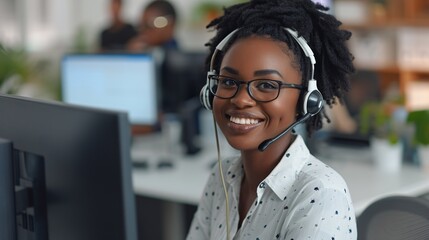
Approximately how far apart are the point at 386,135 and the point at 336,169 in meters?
0.22

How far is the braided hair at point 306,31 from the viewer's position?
1.17 metres

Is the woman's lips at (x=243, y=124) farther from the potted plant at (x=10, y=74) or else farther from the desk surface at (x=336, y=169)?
the potted plant at (x=10, y=74)

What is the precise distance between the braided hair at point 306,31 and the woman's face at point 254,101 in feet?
0.06

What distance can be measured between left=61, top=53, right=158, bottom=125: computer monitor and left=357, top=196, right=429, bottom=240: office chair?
5.53ft

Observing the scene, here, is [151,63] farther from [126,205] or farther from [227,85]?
[126,205]

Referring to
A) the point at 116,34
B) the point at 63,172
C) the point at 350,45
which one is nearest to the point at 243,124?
the point at 63,172

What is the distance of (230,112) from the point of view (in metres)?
1.17

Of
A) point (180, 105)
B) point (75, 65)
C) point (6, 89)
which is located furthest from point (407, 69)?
point (6, 89)

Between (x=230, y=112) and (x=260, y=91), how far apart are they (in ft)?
0.21

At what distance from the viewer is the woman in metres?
1.12

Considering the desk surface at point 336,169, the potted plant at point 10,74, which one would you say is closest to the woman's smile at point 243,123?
the desk surface at point 336,169

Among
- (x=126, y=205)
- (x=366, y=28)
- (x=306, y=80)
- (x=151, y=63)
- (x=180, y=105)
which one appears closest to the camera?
(x=126, y=205)

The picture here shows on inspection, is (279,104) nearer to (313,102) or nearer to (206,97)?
(313,102)

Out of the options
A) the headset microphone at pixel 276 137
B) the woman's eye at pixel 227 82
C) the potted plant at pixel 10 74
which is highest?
the woman's eye at pixel 227 82
